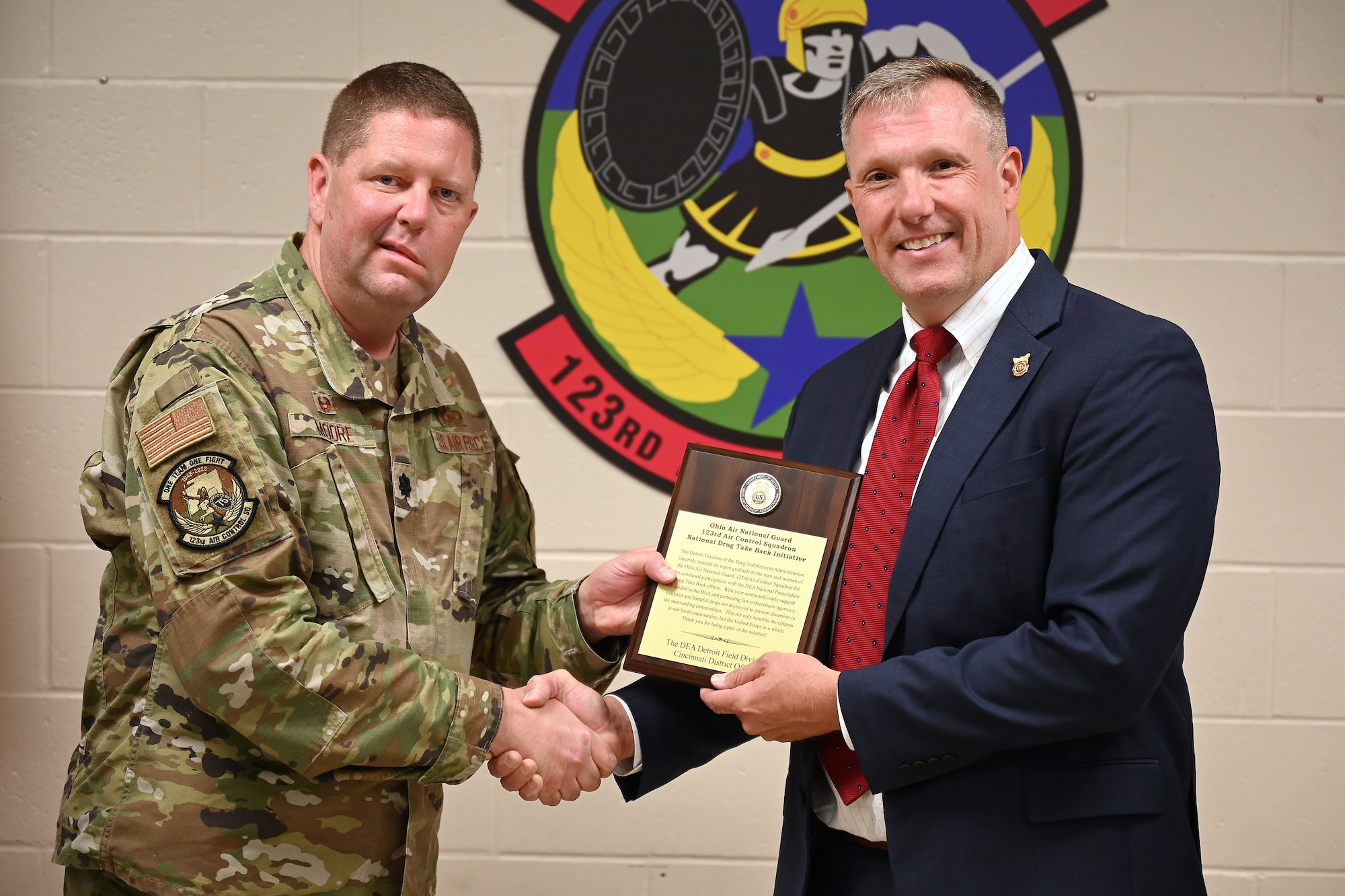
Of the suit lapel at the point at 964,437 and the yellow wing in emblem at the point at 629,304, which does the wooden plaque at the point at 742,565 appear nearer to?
the suit lapel at the point at 964,437

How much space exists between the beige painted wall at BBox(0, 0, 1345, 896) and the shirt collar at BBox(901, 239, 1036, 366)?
42.6 inches

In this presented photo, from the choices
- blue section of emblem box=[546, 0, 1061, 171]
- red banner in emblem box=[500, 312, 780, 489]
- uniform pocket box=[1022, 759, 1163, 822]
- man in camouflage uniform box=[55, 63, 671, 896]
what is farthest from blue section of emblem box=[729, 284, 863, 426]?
uniform pocket box=[1022, 759, 1163, 822]

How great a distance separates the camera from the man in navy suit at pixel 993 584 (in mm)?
1355

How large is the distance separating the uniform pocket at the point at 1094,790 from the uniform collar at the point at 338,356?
3.48ft

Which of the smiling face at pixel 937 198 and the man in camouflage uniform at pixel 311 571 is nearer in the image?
the man in camouflage uniform at pixel 311 571


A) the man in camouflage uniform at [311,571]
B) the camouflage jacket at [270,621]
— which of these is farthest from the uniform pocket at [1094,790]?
the camouflage jacket at [270,621]

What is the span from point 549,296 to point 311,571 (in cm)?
119

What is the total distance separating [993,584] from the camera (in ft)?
4.66

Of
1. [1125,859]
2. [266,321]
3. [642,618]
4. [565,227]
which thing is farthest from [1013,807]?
[565,227]

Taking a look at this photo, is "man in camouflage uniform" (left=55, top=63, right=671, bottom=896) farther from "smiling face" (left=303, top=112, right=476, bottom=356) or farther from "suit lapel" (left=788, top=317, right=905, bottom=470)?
"suit lapel" (left=788, top=317, right=905, bottom=470)

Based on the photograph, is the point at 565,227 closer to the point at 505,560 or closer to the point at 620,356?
the point at 620,356

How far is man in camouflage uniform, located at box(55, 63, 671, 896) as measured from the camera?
1.48m

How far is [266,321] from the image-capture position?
1651 millimetres

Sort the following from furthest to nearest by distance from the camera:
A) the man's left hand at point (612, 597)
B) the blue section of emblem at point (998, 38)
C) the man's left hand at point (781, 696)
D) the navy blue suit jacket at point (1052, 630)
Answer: the blue section of emblem at point (998, 38) → the man's left hand at point (612, 597) → the man's left hand at point (781, 696) → the navy blue suit jacket at point (1052, 630)
